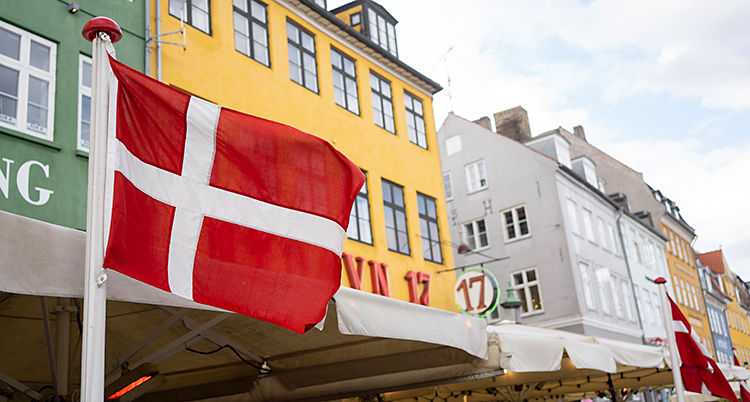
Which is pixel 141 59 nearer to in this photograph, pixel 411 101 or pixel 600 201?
pixel 411 101

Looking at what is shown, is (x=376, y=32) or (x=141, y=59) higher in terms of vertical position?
(x=376, y=32)

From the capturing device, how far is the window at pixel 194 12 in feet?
48.1

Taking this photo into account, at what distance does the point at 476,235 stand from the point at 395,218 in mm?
14113

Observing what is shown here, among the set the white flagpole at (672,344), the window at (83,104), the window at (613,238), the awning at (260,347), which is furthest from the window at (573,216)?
the awning at (260,347)

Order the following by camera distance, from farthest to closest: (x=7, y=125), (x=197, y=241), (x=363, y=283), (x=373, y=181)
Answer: (x=373, y=181) < (x=363, y=283) < (x=7, y=125) < (x=197, y=241)

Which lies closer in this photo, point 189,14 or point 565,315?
point 189,14

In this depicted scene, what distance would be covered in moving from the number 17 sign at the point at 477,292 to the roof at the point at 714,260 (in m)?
55.4

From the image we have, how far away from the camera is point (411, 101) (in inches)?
876

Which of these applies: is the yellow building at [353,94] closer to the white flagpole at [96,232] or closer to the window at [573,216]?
the white flagpole at [96,232]

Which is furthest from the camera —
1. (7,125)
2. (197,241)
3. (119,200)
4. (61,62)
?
(61,62)

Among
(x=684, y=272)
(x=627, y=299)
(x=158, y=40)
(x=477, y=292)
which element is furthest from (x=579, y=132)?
(x=158, y=40)

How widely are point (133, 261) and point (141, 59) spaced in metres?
10.8

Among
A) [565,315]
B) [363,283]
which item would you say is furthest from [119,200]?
[565,315]

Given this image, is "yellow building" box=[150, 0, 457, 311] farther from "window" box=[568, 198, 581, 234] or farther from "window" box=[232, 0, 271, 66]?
"window" box=[568, 198, 581, 234]
